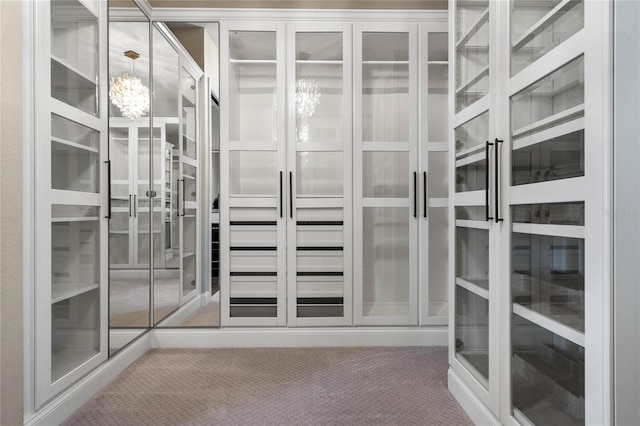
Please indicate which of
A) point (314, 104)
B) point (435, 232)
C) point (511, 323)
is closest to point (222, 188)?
point (314, 104)

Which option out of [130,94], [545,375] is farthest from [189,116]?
[545,375]

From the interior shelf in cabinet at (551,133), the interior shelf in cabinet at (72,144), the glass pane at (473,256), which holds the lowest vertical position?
the glass pane at (473,256)

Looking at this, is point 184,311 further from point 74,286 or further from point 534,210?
point 534,210

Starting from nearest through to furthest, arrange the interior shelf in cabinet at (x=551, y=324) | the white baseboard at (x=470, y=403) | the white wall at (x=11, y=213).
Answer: the interior shelf in cabinet at (x=551, y=324) < the white wall at (x=11, y=213) < the white baseboard at (x=470, y=403)

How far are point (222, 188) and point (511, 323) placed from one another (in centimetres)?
204

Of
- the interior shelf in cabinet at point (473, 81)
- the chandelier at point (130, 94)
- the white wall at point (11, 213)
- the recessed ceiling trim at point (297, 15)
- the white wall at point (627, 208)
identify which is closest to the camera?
the white wall at point (627, 208)

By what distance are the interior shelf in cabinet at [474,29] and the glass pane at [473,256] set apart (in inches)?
38.1

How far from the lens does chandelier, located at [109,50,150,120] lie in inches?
88.7

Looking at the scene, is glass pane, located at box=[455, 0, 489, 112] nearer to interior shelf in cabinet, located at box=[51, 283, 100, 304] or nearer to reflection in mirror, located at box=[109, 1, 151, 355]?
reflection in mirror, located at box=[109, 1, 151, 355]

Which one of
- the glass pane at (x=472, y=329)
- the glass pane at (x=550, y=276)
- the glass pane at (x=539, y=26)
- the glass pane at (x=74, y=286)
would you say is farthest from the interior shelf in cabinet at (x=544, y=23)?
the glass pane at (x=74, y=286)

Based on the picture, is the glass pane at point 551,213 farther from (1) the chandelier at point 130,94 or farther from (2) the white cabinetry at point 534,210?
(1) the chandelier at point 130,94

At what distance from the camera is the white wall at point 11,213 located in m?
1.42

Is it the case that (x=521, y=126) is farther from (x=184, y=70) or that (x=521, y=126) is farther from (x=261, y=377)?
(x=184, y=70)

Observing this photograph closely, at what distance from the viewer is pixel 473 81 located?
1848 mm
